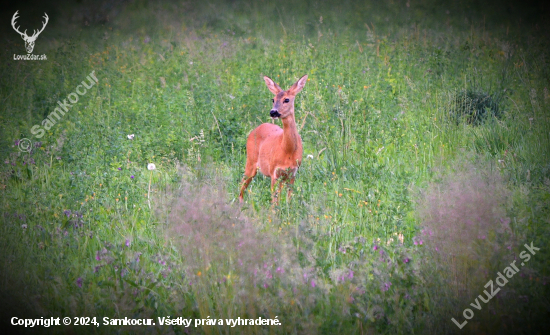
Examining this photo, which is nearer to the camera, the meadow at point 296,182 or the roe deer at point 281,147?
the meadow at point 296,182

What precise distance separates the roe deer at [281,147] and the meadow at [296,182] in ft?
0.70

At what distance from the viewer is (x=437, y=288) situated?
3.41 m

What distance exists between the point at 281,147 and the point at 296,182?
0.54 meters

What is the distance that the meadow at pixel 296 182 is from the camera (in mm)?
3369

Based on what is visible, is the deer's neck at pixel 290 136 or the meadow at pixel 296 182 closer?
the meadow at pixel 296 182

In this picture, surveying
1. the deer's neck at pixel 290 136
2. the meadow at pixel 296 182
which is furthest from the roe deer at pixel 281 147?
the meadow at pixel 296 182

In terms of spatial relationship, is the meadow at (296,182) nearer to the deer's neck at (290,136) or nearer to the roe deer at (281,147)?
the roe deer at (281,147)

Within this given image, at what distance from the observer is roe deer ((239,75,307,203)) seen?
580cm

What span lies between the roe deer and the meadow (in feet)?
0.70

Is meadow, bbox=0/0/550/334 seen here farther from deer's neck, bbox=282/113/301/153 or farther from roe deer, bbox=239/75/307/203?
deer's neck, bbox=282/113/301/153

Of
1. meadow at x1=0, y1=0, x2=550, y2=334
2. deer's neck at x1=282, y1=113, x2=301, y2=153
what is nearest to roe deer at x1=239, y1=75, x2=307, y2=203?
deer's neck at x1=282, y1=113, x2=301, y2=153

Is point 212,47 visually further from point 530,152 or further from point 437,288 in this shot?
point 437,288

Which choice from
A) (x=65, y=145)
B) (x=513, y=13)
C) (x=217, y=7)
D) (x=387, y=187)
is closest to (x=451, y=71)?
(x=387, y=187)

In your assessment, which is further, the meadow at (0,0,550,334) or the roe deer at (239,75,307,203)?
the roe deer at (239,75,307,203)
